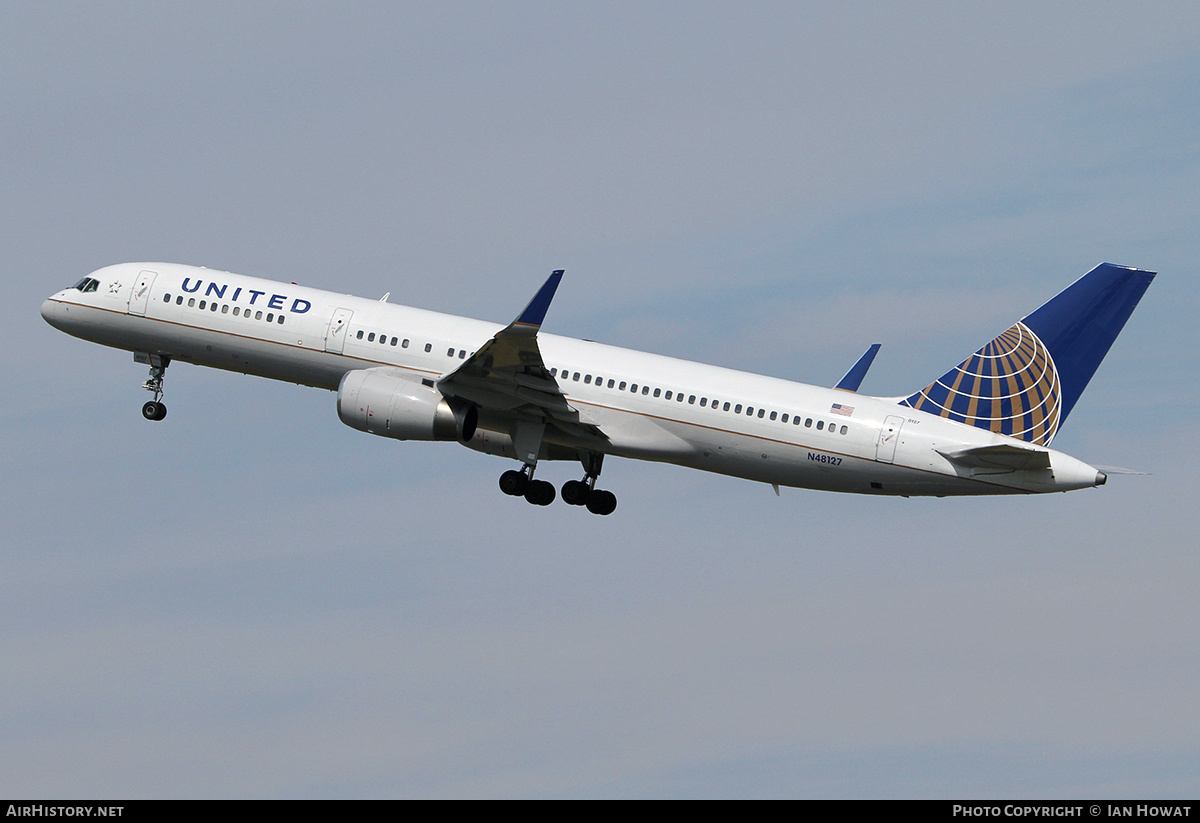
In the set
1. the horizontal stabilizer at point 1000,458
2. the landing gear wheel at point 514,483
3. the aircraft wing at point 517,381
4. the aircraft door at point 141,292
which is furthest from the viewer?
the aircraft door at point 141,292

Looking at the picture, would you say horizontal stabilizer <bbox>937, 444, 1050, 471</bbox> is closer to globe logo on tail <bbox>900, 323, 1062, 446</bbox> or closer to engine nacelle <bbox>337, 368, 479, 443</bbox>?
globe logo on tail <bbox>900, 323, 1062, 446</bbox>

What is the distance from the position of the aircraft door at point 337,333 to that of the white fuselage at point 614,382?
0.03 metres

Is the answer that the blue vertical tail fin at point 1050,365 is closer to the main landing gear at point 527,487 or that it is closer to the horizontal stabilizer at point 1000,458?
the horizontal stabilizer at point 1000,458

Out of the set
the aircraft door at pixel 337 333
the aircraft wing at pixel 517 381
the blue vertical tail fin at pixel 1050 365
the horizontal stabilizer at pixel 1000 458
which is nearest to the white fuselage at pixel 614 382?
the aircraft door at pixel 337 333

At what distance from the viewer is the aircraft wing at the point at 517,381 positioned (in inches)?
1625

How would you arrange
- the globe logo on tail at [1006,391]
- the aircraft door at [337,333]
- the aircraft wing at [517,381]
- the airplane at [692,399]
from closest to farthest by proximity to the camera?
1. the aircraft wing at [517,381]
2. the airplane at [692,399]
3. the globe logo on tail at [1006,391]
4. the aircraft door at [337,333]

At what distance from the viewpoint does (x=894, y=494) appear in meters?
43.5

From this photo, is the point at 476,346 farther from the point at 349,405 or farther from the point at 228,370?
the point at 228,370

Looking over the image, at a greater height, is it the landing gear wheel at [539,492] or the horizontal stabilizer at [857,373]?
the horizontal stabilizer at [857,373]

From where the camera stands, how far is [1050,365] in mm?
43531

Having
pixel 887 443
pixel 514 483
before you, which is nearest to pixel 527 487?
pixel 514 483

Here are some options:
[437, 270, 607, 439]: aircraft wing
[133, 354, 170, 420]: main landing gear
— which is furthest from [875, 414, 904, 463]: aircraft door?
[133, 354, 170, 420]: main landing gear

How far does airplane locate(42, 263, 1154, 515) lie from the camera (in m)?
42.6

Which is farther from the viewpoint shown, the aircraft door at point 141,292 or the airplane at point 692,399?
the aircraft door at point 141,292
